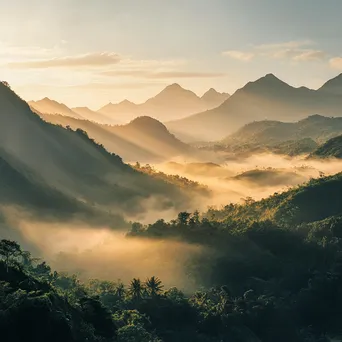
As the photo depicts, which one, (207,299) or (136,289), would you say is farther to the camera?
(207,299)

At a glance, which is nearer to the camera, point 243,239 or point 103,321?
point 103,321

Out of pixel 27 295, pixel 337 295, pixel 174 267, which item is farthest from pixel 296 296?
pixel 27 295

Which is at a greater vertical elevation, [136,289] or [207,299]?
[136,289]

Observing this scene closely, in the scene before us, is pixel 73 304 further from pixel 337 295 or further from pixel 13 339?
pixel 337 295

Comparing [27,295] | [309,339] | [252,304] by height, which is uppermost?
[27,295]

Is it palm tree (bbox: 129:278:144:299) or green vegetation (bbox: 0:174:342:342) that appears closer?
green vegetation (bbox: 0:174:342:342)

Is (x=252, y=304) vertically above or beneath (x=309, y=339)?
above

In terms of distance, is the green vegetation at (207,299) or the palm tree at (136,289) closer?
the green vegetation at (207,299)

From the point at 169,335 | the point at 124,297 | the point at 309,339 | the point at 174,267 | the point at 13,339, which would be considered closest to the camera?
the point at 13,339

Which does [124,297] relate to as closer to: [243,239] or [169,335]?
[169,335]

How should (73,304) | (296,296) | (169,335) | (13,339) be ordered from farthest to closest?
(296,296) < (169,335) < (73,304) < (13,339)
